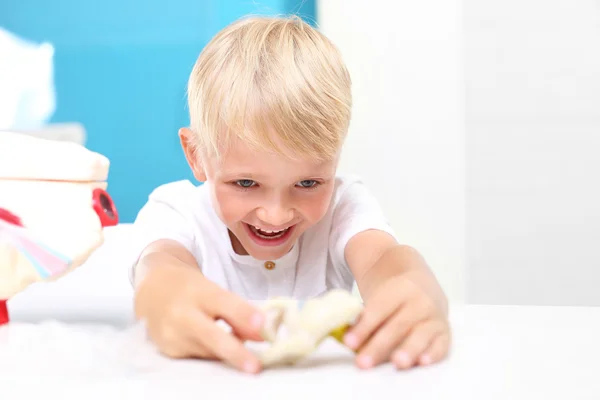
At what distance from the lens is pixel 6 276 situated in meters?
0.56

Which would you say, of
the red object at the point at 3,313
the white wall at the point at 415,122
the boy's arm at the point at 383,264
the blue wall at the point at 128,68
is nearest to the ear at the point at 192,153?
the boy's arm at the point at 383,264

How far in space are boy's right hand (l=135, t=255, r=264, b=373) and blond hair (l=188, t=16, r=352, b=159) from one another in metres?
0.25

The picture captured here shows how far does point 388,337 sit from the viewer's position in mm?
455

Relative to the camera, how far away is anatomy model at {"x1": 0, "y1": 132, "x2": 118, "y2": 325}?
0.55m

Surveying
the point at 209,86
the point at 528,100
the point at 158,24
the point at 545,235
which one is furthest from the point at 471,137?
the point at 209,86

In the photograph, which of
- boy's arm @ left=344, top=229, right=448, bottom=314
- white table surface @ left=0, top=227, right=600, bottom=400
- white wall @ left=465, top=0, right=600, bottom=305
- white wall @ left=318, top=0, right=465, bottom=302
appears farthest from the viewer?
white wall @ left=318, top=0, right=465, bottom=302

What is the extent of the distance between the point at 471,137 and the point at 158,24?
1.18 metres

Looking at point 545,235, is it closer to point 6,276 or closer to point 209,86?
point 209,86

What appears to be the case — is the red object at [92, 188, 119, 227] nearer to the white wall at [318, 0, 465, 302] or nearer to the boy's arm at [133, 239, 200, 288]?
the boy's arm at [133, 239, 200, 288]

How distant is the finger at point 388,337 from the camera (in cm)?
43

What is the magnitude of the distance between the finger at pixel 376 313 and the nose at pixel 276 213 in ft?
0.79

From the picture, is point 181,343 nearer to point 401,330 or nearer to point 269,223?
point 401,330

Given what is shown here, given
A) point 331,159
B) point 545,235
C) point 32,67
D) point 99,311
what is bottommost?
point 545,235

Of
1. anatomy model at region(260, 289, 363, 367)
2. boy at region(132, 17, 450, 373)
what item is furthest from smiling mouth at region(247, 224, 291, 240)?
anatomy model at region(260, 289, 363, 367)
